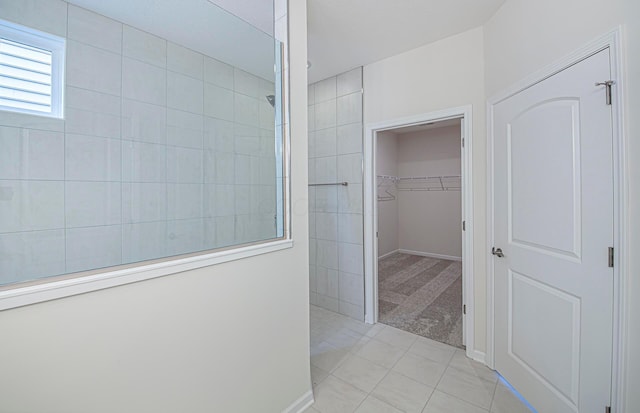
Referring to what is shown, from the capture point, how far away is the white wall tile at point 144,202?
1219mm

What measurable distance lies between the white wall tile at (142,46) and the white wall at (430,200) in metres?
4.93

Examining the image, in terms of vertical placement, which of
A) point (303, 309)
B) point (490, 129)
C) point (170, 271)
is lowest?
point (303, 309)

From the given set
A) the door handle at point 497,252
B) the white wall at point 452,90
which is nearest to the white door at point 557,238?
the door handle at point 497,252

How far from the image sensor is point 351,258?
9.29 ft

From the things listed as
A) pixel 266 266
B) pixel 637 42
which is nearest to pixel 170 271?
pixel 266 266

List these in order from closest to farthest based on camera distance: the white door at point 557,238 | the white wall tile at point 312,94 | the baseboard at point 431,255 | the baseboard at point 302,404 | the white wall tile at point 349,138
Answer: the white door at point 557,238 < the baseboard at point 302,404 < the white wall tile at point 349,138 < the white wall tile at point 312,94 < the baseboard at point 431,255

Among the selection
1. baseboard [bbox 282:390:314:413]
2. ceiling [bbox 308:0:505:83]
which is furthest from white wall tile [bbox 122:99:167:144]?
baseboard [bbox 282:390:314:413]

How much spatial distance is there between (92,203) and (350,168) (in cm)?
216

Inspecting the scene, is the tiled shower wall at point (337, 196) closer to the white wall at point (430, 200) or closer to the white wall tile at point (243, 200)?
the white wall tile at point (243, 200)

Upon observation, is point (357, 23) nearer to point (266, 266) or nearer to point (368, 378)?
point (266, 266)

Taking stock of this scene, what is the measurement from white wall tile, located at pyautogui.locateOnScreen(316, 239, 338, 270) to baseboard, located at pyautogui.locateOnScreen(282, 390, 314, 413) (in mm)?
1427

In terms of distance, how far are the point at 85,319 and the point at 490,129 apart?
252 centimetres

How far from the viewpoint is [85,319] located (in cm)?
85

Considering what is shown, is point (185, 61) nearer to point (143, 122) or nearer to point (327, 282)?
point (143, 122)
